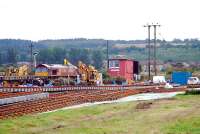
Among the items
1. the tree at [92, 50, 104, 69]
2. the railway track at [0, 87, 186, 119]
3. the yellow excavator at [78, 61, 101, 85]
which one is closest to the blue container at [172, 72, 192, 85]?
the yellow excavator at [78, 61, 101, 85]

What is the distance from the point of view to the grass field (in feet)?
59.9

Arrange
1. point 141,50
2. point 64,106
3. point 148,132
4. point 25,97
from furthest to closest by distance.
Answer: point 141,50 < point 64,106 < point 25,97 < point 148,132

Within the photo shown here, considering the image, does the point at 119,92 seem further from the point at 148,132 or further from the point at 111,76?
the point at 111,76

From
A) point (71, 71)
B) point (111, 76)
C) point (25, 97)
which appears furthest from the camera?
point (111, 76)

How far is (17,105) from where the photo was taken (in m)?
23.8

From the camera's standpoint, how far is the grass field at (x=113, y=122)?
1827cm

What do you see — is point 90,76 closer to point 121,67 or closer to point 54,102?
point 121,67

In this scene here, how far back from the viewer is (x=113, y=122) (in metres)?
20.8

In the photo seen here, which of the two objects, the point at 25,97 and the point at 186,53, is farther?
the point at 186,53

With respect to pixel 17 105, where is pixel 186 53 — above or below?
above

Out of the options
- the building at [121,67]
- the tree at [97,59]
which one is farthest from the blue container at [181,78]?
the tree at [97,59]

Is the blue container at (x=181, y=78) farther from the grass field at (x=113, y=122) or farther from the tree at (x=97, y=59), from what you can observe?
the tree at (x=97, y=59)

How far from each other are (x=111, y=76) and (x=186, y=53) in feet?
278

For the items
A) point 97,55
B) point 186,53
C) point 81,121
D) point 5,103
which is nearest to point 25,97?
point 5,103
